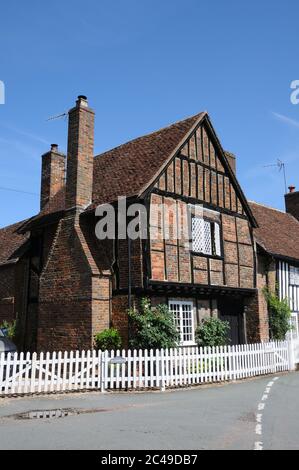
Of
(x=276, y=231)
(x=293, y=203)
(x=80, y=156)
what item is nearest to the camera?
(x=80, y=156)

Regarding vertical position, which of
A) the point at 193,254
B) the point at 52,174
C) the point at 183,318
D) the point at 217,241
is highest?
the point at 52,174

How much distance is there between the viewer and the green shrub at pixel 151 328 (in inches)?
546

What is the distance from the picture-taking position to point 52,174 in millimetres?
21797

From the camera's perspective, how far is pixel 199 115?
694 inches

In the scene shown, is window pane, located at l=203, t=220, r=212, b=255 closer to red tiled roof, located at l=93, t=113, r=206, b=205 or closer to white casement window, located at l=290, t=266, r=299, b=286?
red tiled roof, located at l=93, t=113, r=206, b=205

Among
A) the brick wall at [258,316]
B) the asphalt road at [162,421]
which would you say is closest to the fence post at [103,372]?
the asphalt road at [162,421]

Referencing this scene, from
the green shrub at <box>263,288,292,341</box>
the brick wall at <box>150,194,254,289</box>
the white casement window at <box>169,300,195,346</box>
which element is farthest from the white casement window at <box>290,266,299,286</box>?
the white casement window at <box>169,300,195,346</box>

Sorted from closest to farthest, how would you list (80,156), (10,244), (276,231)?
(80,156) → (10,244) → (276,231)

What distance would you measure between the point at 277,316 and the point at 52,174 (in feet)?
38.8

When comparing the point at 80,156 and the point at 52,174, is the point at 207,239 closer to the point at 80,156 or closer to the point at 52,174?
the point at 80,156

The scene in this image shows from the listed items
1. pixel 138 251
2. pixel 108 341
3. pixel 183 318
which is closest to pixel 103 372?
pixel 108 341

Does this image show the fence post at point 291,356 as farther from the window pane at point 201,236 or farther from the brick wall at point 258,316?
the window pane at point 201,236
